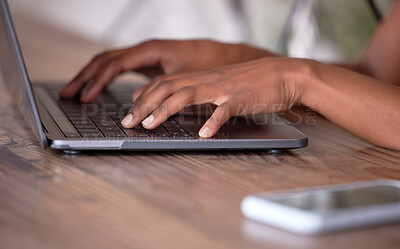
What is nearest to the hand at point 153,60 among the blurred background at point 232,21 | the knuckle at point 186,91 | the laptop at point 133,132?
the laptop at point 133,132

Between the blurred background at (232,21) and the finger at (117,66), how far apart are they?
4.15 ft

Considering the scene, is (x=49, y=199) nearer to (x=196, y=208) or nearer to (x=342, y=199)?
(x=196, y=208)

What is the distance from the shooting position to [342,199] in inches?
19.7

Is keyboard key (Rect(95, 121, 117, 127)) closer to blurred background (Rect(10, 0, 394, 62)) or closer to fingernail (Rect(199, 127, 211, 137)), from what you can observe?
fingernail (Rect(199, 127, 211, 137))

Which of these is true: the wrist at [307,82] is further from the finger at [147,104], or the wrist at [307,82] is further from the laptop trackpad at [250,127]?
the finger at [147,104]

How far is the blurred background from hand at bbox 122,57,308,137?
1538mm

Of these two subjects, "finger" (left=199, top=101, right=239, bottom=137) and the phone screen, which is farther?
"finger" (left=199, top=101, right=239, bottom=137)

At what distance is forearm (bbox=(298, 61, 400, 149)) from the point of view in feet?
2.66

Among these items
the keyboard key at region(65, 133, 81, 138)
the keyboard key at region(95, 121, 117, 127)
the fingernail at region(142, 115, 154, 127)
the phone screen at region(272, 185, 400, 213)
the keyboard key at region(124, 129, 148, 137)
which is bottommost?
the keyboard key at region(95, 121, 117, 127)

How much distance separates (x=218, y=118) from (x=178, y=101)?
6 centimetres

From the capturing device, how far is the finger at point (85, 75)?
1.06m

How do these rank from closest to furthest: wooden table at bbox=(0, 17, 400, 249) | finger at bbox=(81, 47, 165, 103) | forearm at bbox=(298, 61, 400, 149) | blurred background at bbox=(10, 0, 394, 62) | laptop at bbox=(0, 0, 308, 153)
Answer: wooden table at bbox=(0, 17, 400, 249) → laptop at bbox=(0, 0, 308, 153) → forearm at bbox=(298, 61, 400, 149) → finger at bbox=(81, 47, 165, 103) → blurred background at bbox=(10, 0, 394, 62)

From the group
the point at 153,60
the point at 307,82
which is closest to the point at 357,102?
the point at 307,82

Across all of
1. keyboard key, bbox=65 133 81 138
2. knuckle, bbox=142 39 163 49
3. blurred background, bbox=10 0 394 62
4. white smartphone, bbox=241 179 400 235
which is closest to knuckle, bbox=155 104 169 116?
keyboard key, bbox=65 133 81 138
